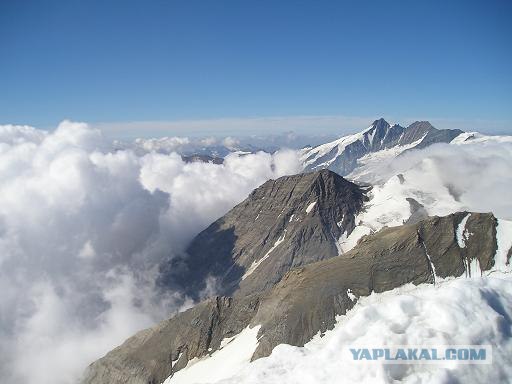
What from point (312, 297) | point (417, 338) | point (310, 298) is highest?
point (417, 338)

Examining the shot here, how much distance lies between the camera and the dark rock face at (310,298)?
10462 cm

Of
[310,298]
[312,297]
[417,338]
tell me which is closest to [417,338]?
[417,338]

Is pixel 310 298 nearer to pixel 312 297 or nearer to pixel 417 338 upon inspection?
pixel 312 297

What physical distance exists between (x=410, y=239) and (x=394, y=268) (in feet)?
54.4

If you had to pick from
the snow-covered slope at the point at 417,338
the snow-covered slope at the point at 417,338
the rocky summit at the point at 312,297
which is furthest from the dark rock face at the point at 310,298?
the snow-covered slope at the point at 417,338

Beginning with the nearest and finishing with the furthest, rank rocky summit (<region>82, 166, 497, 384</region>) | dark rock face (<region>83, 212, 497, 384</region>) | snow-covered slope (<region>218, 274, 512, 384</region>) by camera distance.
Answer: snow-covered slope (<region>218, 274, 512, 384</region>)
dark rock face (<region>83, 212, 497, 384</region>)
rocky summit (<region>82, 166, 497, 384</region>)

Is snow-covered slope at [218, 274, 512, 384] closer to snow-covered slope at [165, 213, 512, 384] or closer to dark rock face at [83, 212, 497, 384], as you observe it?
snow-covered slope at [165, 213, 512, 384]

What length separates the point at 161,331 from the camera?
138000 millimetres

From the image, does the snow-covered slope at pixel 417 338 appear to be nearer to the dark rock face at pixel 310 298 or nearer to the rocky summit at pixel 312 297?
the dark rock face at pixel 310 298

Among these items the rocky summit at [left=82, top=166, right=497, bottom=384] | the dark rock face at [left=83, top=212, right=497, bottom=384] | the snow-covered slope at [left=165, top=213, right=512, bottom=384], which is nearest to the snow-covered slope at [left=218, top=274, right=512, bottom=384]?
the snow-covered slope at [left=165, top=213, right=512, bottom=384]

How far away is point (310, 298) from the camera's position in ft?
354

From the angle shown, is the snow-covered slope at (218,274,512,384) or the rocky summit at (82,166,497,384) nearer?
the snow-covered slope at (218,274,512,384)

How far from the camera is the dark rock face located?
10462 cm

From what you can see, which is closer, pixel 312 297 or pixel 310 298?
pixel 310 298
